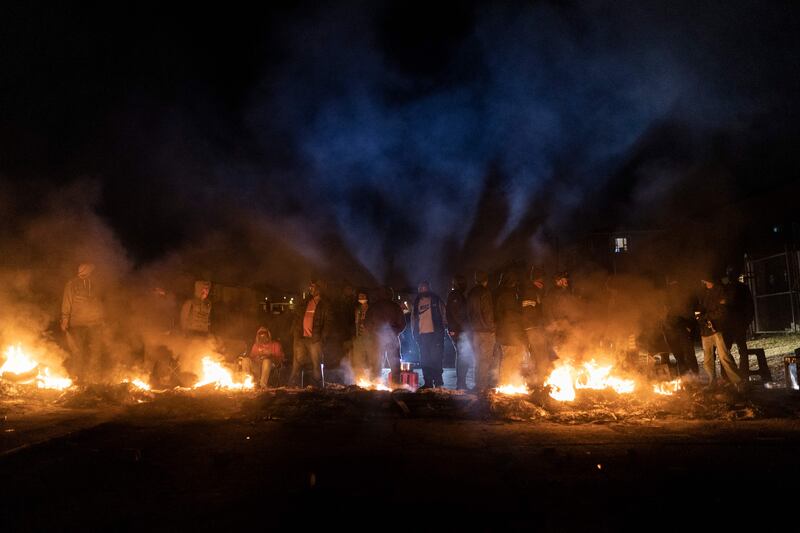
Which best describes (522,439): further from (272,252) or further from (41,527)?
(272,252)

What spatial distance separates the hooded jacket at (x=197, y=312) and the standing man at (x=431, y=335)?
3811 mm

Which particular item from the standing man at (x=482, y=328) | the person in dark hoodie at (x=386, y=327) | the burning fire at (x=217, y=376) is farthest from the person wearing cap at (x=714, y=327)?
the burning fire at (x=217, y=376)

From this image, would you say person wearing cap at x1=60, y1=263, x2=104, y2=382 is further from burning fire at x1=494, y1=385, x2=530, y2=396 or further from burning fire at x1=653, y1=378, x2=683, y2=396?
burning fire at x1=653, y1=378, x2=683, y2=396

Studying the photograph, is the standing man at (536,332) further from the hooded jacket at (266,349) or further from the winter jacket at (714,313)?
the hooded jacket at (266,349)

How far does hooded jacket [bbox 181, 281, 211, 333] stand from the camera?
9.45 m

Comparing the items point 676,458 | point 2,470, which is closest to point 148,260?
point 2,470

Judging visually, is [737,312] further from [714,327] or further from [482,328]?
[482,328]

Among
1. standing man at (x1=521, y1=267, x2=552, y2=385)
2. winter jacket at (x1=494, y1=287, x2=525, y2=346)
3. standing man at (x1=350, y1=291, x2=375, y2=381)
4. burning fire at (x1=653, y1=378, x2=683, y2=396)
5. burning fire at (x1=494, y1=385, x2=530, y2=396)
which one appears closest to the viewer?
burning fire at (x1=494, y1=385, x2=530, y2=396)

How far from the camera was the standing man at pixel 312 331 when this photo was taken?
9.09 metres

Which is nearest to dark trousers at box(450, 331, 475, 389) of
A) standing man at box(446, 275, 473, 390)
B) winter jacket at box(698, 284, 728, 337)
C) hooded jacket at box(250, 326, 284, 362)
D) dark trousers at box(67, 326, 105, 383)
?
standing man at box(446, 275, 473, 390)

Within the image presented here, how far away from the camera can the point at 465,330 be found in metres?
8.92

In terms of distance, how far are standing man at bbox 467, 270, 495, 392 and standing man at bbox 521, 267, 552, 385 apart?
0.54m

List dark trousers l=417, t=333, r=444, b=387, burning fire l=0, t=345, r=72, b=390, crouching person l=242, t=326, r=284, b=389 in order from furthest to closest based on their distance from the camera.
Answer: crouching person l=242, t=326, r=284, b=389 < dark trousers l=417, t=333, r=444, b=387 < burning fire l=0, t=345, r=72, b=390

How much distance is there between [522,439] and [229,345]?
21.7 feet
